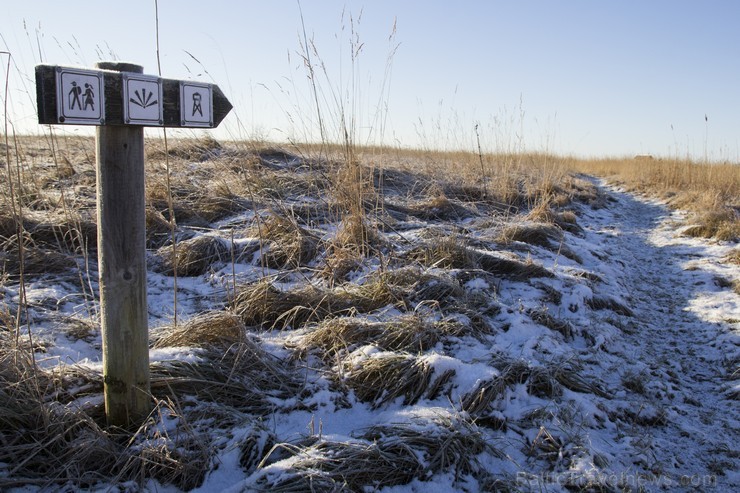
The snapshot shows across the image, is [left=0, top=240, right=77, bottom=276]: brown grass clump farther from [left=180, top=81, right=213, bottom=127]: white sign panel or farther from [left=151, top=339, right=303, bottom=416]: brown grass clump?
[left=180, top=81, right=213, bottom=127]: white sign panel

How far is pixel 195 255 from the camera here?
12.5 ft

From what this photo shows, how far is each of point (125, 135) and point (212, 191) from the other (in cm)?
350

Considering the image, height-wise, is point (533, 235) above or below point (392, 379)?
above

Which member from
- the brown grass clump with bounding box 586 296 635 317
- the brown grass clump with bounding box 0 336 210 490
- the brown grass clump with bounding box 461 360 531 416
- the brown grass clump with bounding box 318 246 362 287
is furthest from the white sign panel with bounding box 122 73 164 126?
the brown grass clump with bounding box 586 296 635 317

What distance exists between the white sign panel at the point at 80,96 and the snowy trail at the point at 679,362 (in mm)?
2240

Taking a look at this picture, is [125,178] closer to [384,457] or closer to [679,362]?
[384,457]

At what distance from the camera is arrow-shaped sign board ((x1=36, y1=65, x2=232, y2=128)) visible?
56.4 inches

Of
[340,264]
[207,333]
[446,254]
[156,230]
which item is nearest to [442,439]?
[207,333]

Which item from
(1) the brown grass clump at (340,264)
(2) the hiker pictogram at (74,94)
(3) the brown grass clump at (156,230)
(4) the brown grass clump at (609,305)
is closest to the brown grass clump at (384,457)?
(2) the hiker pictogram at (74,94)

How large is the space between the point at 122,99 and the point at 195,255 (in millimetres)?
2350

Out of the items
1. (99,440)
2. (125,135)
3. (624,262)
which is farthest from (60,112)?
(624,262)

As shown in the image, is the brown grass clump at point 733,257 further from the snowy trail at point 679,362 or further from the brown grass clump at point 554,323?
the brown grass clump at point 554,323

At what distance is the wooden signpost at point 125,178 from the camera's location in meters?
1.55

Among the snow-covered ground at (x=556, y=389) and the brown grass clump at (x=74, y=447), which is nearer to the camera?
the brown grass clump at (x=74, y=447)
